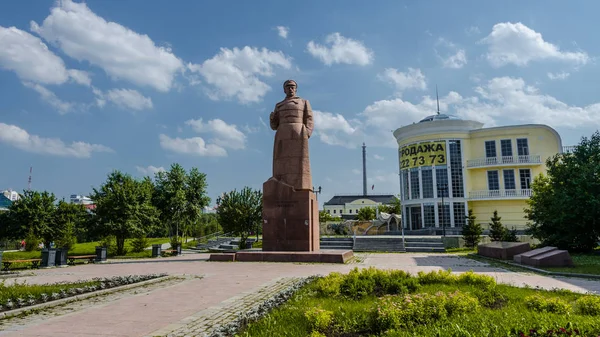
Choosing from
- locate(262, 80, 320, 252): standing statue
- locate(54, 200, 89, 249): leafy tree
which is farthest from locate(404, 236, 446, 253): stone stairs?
locate(54, 200, 89, 249): leafy tree

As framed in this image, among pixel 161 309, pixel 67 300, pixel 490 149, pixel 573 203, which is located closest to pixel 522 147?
pixel 490 149

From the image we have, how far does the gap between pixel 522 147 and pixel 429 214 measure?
446 inches

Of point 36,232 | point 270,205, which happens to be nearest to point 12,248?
point 36,232

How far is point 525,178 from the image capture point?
3762cm

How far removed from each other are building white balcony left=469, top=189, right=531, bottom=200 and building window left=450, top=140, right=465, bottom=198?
120 cm

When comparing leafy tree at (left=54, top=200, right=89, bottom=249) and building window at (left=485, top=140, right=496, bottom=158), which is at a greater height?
building window at (left=485, top=140, right=496, bottom=158)

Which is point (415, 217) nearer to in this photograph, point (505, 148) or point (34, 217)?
point (505, 148)

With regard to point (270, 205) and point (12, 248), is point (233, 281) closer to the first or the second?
point (270, 205)

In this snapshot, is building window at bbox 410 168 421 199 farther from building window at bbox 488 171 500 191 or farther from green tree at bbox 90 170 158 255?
green tree at bbox 90 170 158 255

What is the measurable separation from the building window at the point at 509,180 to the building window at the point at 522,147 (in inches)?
81.4

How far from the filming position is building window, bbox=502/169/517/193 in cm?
3767

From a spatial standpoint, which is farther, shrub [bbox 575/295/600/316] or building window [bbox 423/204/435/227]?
building window [bbox 423/204/435/227]

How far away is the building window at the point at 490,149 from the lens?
38.6 meters

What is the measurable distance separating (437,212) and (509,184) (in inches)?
295
